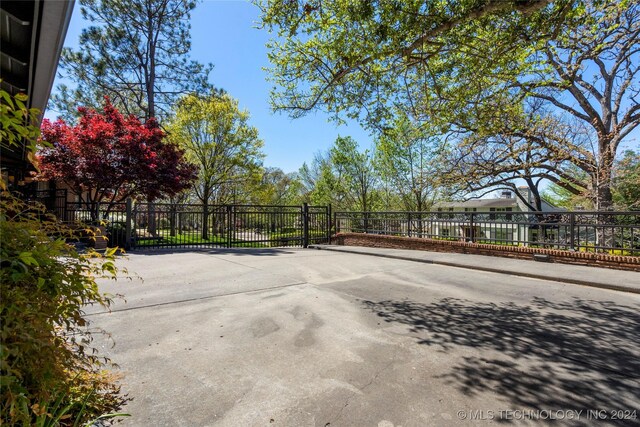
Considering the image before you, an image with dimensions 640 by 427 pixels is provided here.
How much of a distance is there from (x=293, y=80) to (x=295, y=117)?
0.80 meters

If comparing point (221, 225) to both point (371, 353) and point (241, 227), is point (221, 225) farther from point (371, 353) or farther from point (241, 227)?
point (371, 353)

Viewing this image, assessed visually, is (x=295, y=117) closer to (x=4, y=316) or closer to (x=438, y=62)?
(x=438, y=62)

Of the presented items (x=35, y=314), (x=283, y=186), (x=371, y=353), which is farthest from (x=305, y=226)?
(x=283, y=186)

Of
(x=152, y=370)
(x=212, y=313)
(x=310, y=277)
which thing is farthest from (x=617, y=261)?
(x=152, y=370)

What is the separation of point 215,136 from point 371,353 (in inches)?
734

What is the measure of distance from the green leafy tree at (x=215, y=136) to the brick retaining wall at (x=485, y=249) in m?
9.02

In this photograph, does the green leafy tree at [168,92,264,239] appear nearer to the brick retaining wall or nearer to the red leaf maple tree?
the red leaf maple tree

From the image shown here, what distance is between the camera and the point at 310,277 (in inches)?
271

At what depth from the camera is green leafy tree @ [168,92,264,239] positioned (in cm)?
1895

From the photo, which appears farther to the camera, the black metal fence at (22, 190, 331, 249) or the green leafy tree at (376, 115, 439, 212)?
the green leafy tree at (376, 115, 439, 212)

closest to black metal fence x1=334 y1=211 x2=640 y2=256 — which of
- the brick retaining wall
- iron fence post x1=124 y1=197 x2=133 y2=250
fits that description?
the brick retaining wall

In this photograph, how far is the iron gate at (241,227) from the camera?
39.7 feet

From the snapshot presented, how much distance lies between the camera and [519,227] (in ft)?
33.1

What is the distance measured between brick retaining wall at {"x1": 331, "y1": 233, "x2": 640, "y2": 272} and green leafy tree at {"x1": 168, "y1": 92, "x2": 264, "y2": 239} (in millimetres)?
→ 9019
